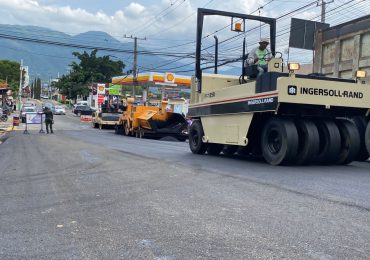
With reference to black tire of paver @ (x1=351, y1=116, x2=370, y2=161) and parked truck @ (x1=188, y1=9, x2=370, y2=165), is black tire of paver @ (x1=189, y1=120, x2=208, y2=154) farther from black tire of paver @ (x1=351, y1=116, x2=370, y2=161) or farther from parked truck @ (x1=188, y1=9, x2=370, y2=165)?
black tire of paver @ (x1=351, y1=116, x2=370, y2=161)

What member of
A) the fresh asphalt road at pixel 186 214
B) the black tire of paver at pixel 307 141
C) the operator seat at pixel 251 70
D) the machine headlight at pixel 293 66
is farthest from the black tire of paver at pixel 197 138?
the machine headlight at pixel 293 66

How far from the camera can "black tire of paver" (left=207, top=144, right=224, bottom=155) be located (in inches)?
513

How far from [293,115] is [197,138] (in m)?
4.11

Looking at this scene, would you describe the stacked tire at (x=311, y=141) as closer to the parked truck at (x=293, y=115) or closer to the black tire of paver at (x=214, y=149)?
the parked truck at (x=293, y=115)

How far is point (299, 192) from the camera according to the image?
6.64m

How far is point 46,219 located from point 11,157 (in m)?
8.15

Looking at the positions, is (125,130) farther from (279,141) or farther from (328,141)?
(328,141)

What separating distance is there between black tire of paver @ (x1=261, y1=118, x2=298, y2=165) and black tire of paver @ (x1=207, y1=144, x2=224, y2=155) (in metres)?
2.70

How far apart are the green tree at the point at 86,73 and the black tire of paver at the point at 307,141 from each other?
68.3 m

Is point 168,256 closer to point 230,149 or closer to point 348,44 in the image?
point 230,149

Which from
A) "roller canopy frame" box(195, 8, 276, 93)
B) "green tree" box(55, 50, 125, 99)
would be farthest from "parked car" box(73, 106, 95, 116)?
"roller canopy frame" box(195, 8, 276, 93)

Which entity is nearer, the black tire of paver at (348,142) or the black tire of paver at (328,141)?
the black tire of paver at (328,141)

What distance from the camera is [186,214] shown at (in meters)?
5.43

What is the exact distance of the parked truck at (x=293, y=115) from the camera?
9.49 metres
